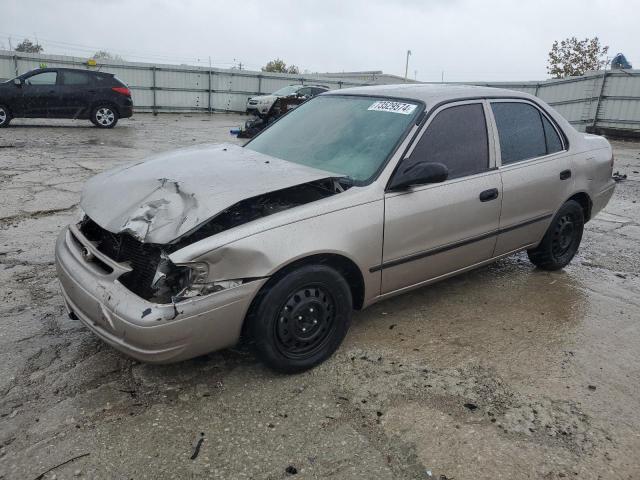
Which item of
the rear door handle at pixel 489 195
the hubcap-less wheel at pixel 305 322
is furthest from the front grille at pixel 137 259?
the rear door handle at pixel 489 195

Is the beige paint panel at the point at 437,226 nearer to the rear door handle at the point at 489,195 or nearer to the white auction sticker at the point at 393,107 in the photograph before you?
the rear door handle at the point at 489,195

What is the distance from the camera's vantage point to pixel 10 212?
556 centimetres

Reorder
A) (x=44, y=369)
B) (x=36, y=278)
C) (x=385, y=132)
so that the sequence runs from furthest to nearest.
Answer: (x=36, y=278) → (x=385, y=132) → (x=44, y=369)

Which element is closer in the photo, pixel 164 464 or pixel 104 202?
pixel 164 464

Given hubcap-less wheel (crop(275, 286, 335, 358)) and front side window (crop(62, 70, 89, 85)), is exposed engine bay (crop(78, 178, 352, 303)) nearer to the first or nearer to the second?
hubcap-less wheel (crop(275, 286, 335, 358))

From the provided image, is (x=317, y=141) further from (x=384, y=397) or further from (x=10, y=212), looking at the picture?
(x=10, y=212)

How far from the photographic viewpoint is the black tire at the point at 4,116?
12648 mm

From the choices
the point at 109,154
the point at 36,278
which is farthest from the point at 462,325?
the point at 109,154

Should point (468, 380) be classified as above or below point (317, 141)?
below

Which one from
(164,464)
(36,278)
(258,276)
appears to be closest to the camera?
(164,464)

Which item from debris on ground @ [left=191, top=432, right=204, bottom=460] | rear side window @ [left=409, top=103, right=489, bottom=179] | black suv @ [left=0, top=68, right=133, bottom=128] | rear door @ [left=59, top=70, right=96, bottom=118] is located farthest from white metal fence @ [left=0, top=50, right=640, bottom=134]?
debris on ground @ [left=191, top=432, right=204, bottom=460]

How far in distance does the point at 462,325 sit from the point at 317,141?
164 centimetres

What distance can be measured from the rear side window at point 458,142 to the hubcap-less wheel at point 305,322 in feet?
3.57

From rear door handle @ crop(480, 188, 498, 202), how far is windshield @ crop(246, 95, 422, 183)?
2.42 ft
